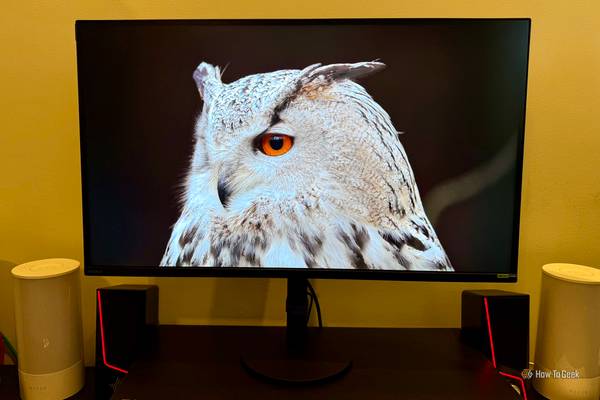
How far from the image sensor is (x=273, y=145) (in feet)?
2.92

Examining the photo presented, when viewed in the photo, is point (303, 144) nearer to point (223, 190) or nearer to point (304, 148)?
point (304, 148)

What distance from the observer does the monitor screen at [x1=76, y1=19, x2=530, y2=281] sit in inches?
34.1

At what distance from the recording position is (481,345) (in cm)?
96

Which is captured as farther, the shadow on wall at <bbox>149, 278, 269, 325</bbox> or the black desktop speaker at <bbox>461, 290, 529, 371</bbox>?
the shadow on wall at <bbox>149, 278, 269, 325</bbox>

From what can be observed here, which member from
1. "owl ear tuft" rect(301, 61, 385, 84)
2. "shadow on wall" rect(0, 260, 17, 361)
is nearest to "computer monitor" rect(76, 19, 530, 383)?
"owl ear tuft" rect(301, 61, 385, 84)

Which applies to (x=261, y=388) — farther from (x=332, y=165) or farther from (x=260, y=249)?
(x=332, y=165)

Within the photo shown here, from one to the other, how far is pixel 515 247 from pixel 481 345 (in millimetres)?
231

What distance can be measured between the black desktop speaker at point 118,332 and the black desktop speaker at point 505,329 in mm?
724

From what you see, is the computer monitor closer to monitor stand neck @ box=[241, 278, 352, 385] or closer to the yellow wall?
monitor stand neck @ box=[241, 278, 352, 385]

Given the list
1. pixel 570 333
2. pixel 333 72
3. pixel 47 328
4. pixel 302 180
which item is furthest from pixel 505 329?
pixel 47 328

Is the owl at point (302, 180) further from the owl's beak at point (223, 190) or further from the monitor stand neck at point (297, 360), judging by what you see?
the monitor stand neck at point (297, 360)

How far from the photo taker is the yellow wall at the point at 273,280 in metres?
1.07


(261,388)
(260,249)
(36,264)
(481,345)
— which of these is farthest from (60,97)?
(481,345)

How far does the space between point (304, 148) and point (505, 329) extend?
57 cm
